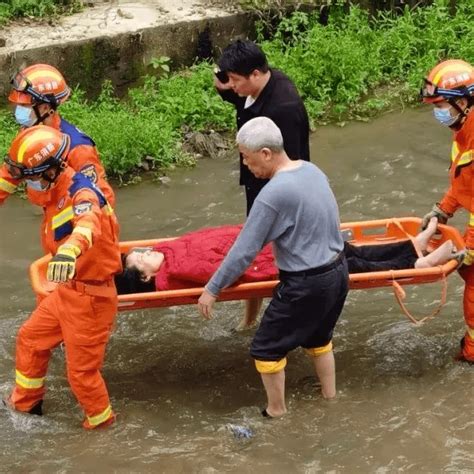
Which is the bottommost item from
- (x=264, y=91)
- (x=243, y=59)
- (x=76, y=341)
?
(x=76, y=341)

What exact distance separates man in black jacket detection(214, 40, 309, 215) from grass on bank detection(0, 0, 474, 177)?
3308 millimetres

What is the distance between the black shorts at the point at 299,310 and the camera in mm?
4852

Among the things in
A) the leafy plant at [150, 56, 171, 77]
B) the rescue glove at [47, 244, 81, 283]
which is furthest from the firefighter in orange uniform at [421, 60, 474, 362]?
the leafy plant at [150, 56, 171, 77]

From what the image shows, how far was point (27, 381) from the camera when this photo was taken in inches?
205

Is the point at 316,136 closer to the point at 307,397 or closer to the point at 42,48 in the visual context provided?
the point at 42,48

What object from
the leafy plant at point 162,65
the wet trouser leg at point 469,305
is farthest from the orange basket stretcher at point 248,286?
the leafy plant at point 162,65

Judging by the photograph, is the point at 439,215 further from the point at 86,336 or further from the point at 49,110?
the point at 49,110

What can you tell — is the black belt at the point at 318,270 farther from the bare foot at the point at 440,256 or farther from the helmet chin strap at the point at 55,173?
the helmet chin strap at the point at 55,173

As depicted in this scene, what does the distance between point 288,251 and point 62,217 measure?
3.92 feet

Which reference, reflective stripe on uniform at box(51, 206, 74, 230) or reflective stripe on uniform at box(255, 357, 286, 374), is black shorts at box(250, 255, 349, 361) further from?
reflective stripe on uniform at box(51, 206, 74, 230)

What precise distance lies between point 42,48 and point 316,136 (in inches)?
115

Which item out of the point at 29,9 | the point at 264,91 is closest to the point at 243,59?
the point at 264,91

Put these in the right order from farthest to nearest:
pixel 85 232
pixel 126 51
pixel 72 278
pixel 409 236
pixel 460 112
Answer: pixel 126 51 → pixel 409 236 → pixel 460 112 → pixel 72 278 → pixel 85 232

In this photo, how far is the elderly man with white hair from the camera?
15.3 feet
